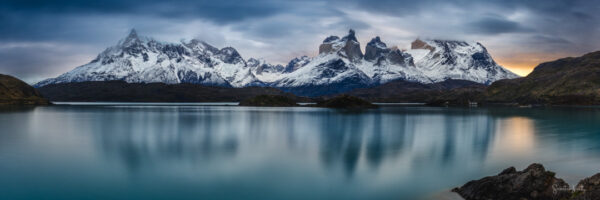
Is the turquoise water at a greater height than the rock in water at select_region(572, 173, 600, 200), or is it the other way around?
the rock in water at select_region(572, 173, 600, 200)

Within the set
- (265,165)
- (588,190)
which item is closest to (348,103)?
(265,165)

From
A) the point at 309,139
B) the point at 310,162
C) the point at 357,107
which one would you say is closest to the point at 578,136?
the point at 309,139

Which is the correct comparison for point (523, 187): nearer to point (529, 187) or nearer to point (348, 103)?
point (529, 187)

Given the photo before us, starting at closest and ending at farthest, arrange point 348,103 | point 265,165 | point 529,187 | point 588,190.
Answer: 1. point 588,190
2. point 529,187
3. point 265,165
4. point 348,103

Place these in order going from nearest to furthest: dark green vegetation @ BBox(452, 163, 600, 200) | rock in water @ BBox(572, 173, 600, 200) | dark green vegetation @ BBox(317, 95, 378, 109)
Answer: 1. rock in water @ BBox(572, 173, 600, 200)
2. dark green vegetation @ BBox(452, 163, 600, 200)
3. dark green vegetation @ BBox(317, 95, 378, 109)

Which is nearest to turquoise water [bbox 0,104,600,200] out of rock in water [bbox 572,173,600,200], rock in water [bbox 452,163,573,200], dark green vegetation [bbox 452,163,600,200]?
rock in water [bbox 452,163,573,200]

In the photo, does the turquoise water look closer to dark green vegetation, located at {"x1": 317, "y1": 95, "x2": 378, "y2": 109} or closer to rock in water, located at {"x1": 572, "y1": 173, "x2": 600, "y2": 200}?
rock in water, located at {"x1": 572, "y1": 173, "x2": 600, "y2": 200}

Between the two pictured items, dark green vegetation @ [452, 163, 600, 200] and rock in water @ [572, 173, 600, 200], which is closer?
rock in water @ [572, 173, 600, 200]

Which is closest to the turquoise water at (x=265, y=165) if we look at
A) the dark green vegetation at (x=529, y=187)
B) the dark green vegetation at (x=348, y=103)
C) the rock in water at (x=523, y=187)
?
the rock in water at (x=523, y=187)

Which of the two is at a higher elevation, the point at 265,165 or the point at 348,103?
the point at 348,103

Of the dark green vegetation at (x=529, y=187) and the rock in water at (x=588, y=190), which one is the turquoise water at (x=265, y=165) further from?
the rock in water at (x=588, y=190)
